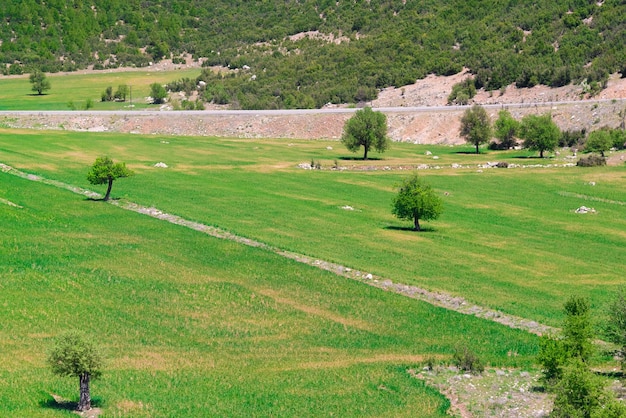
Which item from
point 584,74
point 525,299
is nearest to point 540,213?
point 525,299

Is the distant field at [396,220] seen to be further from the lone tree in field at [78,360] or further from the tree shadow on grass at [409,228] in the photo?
the lone tree in field at [78,360]

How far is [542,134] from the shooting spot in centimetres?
11475

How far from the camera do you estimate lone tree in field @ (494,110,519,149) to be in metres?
124

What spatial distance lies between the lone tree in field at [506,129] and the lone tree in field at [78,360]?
95.0 metres

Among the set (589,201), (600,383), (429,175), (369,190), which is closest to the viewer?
(600,383)

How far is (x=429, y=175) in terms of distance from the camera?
332ft

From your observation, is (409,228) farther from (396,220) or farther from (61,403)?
(61,403)

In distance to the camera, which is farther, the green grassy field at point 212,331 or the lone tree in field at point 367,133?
the lone tree in field at point 367,133

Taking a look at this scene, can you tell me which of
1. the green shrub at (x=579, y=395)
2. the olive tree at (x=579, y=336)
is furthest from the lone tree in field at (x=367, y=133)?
the green shrub at (x=579, y=395)

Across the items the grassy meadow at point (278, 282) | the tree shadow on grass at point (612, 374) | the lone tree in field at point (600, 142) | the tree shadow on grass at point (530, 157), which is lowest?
A: the tree shadow on grass at point (612, 374)

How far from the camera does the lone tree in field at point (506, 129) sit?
12425 centimetres

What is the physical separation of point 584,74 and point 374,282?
9647 centimetres

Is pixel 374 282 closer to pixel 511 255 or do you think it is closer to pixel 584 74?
pixel 511 255

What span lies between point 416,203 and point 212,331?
30.8 meters
